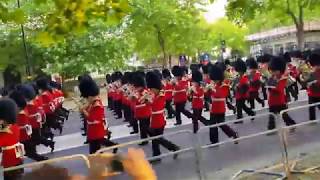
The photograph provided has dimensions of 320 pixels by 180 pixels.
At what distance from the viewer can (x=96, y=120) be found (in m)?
9.32

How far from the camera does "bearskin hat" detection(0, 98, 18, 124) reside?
26.3ft

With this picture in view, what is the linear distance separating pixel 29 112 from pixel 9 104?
350 cm

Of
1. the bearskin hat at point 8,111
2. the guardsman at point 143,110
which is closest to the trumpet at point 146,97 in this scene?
the guardsman at point 143,110

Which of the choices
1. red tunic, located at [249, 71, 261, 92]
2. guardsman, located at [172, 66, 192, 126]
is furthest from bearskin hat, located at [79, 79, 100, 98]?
red tunic, located at [249, 71, 261, 92]

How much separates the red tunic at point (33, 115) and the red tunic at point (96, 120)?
2482 mm

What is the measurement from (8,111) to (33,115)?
3714mm

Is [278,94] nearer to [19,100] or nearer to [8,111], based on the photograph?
[19,100]

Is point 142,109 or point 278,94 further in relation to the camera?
point 142,109

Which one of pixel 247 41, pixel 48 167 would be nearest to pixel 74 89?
pixel 48 167

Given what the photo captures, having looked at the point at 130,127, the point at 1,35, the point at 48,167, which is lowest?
the point at 130,127

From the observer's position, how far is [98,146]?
31.1ft

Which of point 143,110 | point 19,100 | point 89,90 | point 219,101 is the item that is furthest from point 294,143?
point 19,100

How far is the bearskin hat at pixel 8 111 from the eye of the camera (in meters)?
8.01

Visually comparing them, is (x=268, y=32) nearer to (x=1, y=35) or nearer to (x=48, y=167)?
(x=1, y=35)
